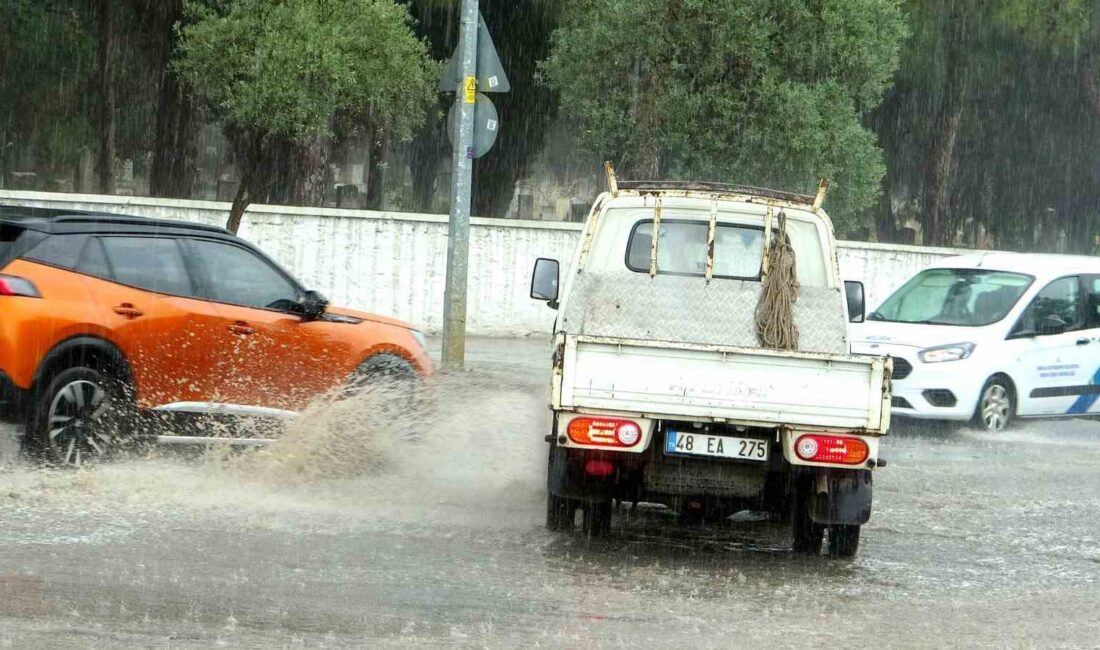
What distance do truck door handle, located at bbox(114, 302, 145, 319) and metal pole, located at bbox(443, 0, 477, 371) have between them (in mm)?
6773

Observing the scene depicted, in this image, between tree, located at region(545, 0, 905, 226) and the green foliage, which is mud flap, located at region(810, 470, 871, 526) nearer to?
the green foliage

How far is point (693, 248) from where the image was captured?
33.0 feet

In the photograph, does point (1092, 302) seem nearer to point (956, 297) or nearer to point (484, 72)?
point (956, 297)

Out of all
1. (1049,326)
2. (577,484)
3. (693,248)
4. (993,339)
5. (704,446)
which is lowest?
(577,484)

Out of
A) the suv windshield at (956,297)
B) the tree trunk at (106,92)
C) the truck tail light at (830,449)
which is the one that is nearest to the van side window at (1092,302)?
the suv windshield at (956,297)

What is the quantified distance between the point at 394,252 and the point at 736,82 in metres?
6.28

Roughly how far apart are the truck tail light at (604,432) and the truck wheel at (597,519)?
652 mm

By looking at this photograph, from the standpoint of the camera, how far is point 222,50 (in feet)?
63.0

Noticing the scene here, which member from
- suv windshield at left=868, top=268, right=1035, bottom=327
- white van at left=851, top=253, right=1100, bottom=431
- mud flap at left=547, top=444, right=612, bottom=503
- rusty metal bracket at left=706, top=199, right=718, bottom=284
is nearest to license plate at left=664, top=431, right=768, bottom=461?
mud flap at left=547, top=444, right=612, bottom=503

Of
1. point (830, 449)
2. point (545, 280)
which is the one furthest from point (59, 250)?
point (830, 449)

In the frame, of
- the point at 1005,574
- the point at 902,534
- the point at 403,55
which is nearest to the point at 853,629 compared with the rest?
the point at 1005,574

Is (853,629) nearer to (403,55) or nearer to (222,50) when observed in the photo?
(222,50)

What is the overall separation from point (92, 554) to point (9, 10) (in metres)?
27.8

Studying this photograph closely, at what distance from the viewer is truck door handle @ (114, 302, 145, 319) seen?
10.0 meters
